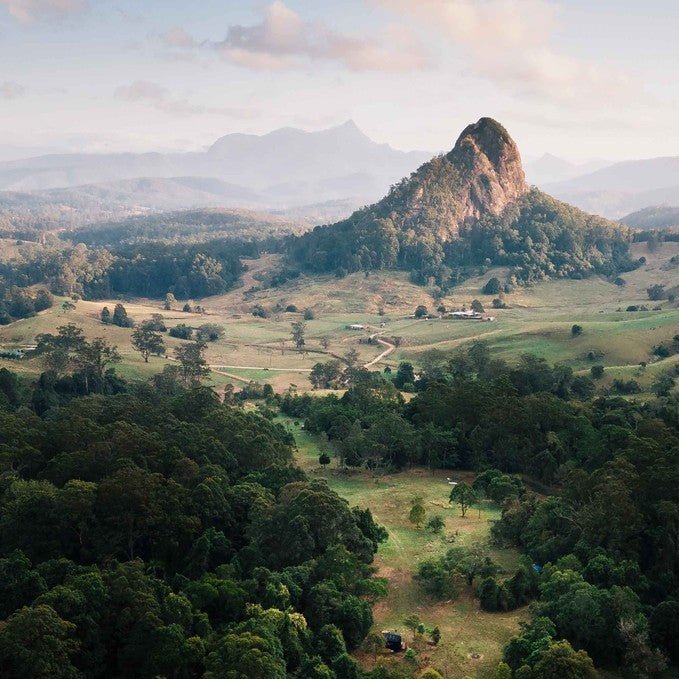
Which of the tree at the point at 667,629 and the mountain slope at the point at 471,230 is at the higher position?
the mountain slope at the point at 471,230

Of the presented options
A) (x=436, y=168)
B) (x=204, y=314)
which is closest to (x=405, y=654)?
(x=204, y=314)

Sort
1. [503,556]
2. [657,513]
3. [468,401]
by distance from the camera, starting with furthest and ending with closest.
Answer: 1. [468,401]
2. [503,556]
3. [657,513]

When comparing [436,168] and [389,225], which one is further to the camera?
[436,168]

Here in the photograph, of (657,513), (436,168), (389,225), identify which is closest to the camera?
(657,513)

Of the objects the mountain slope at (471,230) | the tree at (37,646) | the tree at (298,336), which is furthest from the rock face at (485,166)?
the tree at (37,646)

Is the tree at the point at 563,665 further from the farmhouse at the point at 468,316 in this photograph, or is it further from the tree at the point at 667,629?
the farmhouse at the point at 468,316

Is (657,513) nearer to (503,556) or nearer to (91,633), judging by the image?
(503,556)
